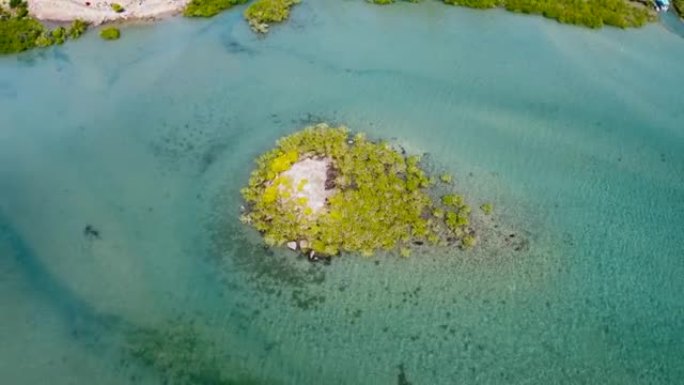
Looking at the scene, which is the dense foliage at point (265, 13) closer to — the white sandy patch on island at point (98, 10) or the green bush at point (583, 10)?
the white sandy patch on island at point (98, 10)

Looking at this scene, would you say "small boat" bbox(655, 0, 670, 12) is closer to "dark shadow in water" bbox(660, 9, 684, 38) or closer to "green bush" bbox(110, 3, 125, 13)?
"dark shadow in water" bbox(660, 9, 684, 38)

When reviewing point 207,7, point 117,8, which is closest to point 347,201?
point 207,7

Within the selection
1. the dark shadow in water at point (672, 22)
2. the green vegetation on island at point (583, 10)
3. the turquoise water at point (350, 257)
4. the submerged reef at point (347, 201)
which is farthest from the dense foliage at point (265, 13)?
the dark shadow in water at point (672, 22)

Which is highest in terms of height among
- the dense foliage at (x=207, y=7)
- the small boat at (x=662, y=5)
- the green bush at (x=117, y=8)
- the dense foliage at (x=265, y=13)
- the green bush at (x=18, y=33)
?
the small boat at (x=662, y=5)

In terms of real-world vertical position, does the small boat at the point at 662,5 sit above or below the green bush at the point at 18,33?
above

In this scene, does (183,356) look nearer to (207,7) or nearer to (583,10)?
(207,7)

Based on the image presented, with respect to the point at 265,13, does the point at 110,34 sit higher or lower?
lower
